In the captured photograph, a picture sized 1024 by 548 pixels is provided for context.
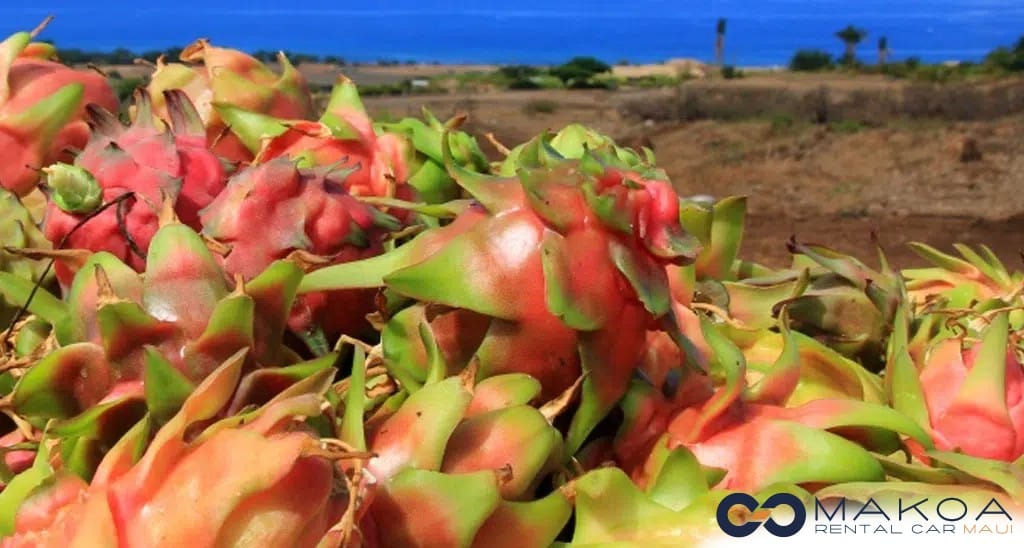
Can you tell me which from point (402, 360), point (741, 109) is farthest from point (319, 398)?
point (741, 109)

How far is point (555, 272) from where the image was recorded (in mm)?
1208

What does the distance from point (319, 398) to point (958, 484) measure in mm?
740

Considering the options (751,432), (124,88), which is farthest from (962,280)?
(124,88)

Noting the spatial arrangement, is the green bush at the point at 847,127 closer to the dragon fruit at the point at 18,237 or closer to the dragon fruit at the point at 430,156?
the dragon fruit at the point at 430,156

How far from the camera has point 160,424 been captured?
3.78 ft

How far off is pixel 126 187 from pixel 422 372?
491mm

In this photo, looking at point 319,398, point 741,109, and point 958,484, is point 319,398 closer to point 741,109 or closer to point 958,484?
point 958,484

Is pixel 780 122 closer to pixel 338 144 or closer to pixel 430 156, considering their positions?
pixel 430 156

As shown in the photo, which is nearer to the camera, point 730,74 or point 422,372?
point 422,372

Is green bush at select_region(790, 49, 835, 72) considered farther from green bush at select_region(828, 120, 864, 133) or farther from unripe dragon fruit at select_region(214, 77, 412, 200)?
unripe dragon fruit at select_region(214, 77, 412, 200)

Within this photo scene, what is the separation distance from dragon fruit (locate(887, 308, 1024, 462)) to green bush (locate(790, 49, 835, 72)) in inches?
1571

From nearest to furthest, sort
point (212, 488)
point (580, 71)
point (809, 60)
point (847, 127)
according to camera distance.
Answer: point (212, 488) < point (847, 127) < point (809, 60) < point (580, 71)

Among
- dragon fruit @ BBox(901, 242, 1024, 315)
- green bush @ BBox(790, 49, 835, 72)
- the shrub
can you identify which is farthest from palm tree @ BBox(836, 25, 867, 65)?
dragon fruit @ BBox(901, 242, 1024, 315)

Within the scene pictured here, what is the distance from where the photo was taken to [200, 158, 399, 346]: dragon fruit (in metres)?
1.40
